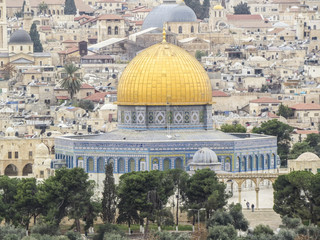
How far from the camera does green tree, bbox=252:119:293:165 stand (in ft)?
364

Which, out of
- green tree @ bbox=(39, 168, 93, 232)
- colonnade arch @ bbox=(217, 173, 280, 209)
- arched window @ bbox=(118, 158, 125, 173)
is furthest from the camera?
arched window @ bbox=(118, 158, 125, 173)

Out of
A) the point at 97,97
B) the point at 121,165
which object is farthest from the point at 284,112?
the point at 121,165

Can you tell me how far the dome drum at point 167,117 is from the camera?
9781 centimetres

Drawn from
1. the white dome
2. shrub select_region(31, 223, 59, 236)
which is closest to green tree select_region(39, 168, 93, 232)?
shrub select_region(31, 223, 59, 236)

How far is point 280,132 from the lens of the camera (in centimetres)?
11200

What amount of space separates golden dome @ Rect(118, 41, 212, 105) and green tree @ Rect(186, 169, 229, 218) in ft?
34.6

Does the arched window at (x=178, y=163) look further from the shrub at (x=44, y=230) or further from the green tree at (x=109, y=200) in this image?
the shrub at (x=44, y=230)

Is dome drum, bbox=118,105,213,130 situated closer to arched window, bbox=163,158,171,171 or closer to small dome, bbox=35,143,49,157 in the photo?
arched window, bbox=163,158,171,171

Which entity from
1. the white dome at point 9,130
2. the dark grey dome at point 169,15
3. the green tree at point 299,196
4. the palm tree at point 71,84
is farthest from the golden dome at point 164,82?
the dark grey dome at point 169,15

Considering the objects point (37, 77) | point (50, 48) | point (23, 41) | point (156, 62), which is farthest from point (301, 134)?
point (50, 48)

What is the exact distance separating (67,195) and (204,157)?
32.6ft

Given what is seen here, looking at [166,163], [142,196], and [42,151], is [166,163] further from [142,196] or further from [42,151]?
[142,196]

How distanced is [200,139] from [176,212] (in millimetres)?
10191

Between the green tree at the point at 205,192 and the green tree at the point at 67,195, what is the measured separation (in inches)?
175
